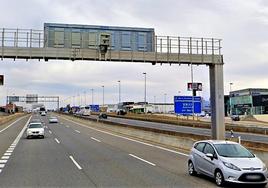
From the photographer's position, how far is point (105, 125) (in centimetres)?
5588

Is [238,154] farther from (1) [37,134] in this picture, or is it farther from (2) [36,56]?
(1) [37,134]

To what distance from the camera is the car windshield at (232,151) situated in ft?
42.0

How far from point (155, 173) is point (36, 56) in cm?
1292

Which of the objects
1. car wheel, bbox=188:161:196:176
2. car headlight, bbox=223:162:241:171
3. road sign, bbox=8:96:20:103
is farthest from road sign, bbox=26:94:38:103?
car headlight, bbox=223:162:241:171

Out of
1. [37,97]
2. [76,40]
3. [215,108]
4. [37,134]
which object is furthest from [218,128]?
[37,97]

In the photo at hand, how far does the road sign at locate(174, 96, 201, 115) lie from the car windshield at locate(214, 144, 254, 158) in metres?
18.7

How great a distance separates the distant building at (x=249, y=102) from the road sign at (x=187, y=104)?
85.8 meters

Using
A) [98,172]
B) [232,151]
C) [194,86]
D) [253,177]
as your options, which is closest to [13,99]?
[194,86]

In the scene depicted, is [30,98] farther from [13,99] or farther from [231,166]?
[231,166]

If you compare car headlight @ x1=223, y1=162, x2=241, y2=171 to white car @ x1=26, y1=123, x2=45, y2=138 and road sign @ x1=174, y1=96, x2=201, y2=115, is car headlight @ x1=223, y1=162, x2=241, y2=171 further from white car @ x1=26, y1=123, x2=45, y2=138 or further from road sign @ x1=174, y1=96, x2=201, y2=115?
white car @ x1=26, y1=123, x2=45, y2=138

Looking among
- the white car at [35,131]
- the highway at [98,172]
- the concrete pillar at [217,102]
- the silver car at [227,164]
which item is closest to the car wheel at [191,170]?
the silver car at [227,164]

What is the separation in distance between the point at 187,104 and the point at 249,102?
92816 millimetres

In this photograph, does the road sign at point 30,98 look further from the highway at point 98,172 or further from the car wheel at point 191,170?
the car wheel at point 191,170

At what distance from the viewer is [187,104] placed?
32406 millimetres
